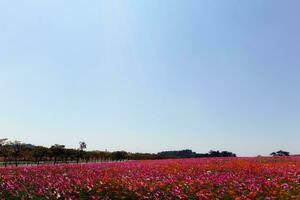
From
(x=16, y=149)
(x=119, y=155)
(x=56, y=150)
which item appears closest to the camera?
(x=16, y=149)

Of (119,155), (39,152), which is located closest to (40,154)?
(39,152)

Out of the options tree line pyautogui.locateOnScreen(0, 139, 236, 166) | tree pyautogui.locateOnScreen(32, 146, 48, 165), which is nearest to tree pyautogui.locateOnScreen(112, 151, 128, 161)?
tree line pyautogui.locateOnScreen(0, 139, 236, 166)

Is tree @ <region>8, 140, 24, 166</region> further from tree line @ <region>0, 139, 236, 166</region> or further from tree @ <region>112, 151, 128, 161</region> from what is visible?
tree @ <region>112, 151, 128, 161</region>

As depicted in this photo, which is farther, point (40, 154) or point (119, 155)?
point (119, 155)

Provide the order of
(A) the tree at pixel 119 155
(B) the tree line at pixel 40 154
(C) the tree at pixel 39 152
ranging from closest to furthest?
(B) the tree line at pixel 40 154, (C) the tree at pixel 39 152, (A) the tree at pixel 119 155

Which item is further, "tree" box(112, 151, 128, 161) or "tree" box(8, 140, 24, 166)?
"tree" box(112, 151, 128, 161)

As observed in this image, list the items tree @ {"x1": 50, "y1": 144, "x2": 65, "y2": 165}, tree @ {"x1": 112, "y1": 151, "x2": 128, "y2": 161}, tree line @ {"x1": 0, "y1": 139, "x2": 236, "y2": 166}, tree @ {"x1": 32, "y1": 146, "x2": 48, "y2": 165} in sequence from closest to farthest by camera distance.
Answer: tree line @ {"x1": 0, "y1": 139, "x2": 236, "y2": 166}, tree @ {"x1": 32, "y1": 146, "x2": 48, "y2": 165}, tree @ {"x1": 50, "y1": 144, "x2": 65, "y2": 165}, tree @ {"x1": 112, "y1": 151, "x2": 128, "y2": 161}

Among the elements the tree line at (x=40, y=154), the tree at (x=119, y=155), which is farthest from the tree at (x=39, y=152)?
the tree at (x=119, y=155)

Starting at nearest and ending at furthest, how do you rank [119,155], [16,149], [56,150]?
[16,149] < [56,150] < [119,155]

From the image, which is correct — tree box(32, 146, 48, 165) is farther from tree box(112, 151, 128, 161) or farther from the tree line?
tree box(112, 151, 128, 161)

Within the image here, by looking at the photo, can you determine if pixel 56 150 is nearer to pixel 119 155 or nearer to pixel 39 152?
pixel 39 152

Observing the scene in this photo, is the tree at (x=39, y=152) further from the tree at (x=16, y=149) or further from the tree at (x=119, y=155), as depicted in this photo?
the tree at (x=119, y=155)

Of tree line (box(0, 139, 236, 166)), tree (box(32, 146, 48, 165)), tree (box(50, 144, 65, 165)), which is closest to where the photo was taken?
tree line (box(0, 139, 236, 166))

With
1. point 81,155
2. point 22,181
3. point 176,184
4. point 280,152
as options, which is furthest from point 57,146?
point 176,184
